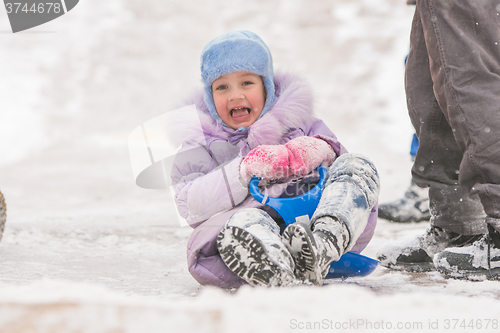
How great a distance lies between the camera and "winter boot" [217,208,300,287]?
95cm

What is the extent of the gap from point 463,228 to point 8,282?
1.29 meters

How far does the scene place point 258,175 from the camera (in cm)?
116

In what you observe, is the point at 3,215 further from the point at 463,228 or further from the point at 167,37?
the point at 167,37

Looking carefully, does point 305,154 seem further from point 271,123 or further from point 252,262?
point 252,262

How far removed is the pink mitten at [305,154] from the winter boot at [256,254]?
21 cm

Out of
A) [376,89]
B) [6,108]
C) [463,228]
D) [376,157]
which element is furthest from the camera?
[376,89]

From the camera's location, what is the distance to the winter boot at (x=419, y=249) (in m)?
1.36

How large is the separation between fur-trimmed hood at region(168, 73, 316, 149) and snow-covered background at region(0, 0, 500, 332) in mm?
75

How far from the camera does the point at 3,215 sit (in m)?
1.60

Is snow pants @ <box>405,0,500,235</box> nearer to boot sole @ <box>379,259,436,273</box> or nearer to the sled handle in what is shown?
boot sole @ <box>379,259,436,273</box>

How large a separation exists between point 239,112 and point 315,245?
660mm

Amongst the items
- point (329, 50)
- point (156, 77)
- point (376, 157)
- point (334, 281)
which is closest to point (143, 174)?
point (334, 281)
